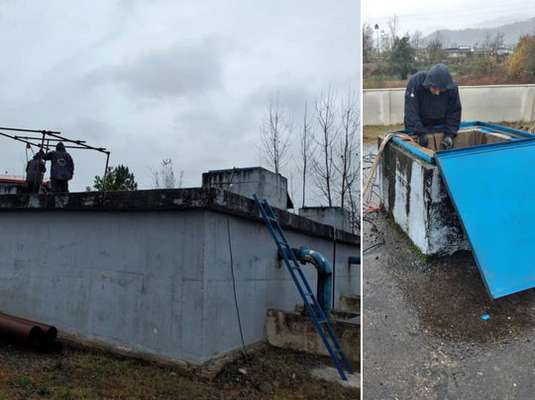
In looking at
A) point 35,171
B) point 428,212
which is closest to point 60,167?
point 35,171

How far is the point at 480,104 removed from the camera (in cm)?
517

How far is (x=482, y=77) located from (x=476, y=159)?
9.28 feet

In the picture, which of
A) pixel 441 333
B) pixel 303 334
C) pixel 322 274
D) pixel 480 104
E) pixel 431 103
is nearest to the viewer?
pixel 441 333

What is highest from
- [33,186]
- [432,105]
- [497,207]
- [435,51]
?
[435,51]

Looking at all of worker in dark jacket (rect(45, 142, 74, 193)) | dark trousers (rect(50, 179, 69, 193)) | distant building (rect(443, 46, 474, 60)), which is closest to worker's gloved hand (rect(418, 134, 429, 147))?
distant building (rect(443, 46, 474, 60))

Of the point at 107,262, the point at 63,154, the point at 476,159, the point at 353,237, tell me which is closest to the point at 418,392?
the point at 476,159

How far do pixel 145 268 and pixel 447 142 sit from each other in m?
2.93

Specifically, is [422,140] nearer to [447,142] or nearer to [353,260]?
[447,142]

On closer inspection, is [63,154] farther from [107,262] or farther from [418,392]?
[418,392]

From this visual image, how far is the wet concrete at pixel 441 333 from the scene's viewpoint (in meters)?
2.25

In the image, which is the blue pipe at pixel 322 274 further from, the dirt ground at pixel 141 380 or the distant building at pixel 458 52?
the distant building at pixel 458 52

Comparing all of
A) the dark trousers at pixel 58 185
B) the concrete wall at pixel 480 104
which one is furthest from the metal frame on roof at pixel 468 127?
the dark trousers at pixel 58 185

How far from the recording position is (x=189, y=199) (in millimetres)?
3672

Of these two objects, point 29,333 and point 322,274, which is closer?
point 29,333
